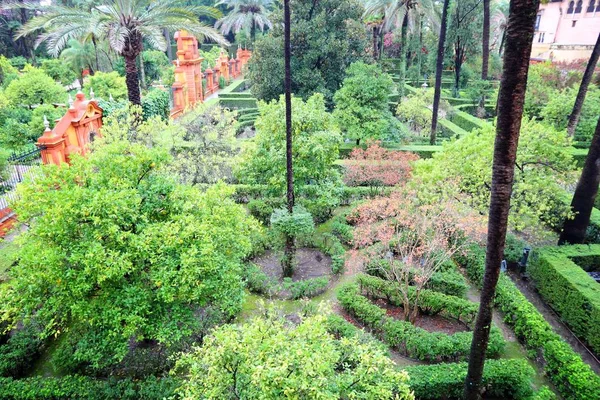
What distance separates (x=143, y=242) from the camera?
7828 millimetres

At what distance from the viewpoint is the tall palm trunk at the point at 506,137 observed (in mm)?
6230

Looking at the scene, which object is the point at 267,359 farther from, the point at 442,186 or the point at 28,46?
the point at 28,46

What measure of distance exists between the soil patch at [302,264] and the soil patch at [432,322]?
8.35 feet

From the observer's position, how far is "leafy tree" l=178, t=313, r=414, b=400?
213 inches

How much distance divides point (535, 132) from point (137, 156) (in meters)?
13.2

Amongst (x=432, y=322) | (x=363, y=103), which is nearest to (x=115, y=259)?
(x=432, y=322)

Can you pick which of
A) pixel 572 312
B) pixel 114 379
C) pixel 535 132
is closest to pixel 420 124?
pixel 535 132

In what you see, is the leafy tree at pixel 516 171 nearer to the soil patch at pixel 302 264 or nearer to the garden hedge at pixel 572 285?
the garden hedge at pixel 572 285

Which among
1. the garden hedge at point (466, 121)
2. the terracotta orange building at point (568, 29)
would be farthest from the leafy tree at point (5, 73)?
the terracotta orange building at point (568, 29)

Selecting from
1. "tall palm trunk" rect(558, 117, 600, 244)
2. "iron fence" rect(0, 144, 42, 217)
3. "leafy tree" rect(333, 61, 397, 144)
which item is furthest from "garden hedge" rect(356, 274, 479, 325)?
"iron fence" rect(0, 144, 42, 217)

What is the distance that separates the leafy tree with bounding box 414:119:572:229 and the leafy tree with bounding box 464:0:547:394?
19.5 ft

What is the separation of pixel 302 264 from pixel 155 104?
17.6 meters

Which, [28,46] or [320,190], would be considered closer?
[320,190]

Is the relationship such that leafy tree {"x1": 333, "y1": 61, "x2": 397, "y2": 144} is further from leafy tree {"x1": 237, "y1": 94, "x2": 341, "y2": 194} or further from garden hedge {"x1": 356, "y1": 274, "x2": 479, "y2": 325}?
garden hedge {"x1": 356, "y1": 274, "x2": 479, "y2": 325}
